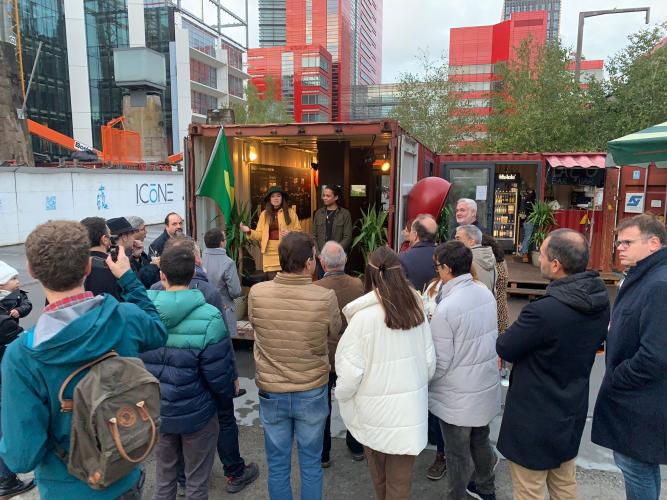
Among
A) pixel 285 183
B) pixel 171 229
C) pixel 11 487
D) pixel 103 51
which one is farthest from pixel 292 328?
pixel 103 51

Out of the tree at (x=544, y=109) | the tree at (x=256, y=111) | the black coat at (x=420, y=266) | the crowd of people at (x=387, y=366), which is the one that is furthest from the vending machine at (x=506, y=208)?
the tree at (x=256, y=111)

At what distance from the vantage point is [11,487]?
9.90 feet

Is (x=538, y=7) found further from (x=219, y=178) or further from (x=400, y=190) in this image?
(x=219, y=178)

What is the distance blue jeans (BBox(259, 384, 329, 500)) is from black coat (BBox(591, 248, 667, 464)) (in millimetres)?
1569

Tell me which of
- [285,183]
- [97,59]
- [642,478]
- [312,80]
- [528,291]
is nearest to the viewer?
[642,478]

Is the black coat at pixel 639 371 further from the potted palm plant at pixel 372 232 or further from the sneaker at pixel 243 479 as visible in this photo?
the potted palm plant at pixel 372 232

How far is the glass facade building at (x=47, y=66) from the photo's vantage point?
31.2 meters

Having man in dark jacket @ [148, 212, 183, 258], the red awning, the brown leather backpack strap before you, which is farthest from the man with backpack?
the red awning

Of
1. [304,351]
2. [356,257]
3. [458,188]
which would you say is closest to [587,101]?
[458,188]

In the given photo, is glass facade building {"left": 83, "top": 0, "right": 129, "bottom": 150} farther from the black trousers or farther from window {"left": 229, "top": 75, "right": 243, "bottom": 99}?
the black trousers

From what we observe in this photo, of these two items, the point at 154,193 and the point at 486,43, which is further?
the point at 486,43

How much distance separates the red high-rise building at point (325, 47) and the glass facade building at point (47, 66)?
27873mm

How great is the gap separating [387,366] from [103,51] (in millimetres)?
41296

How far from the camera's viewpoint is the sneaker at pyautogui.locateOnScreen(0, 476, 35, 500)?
2992 mm
